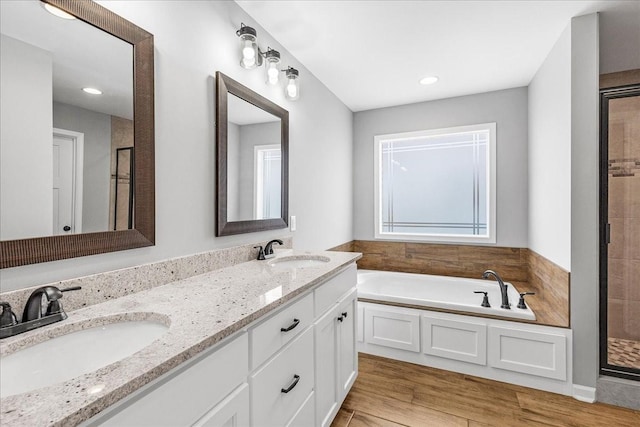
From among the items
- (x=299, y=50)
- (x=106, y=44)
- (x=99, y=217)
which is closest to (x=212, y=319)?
(x=99, y=217)

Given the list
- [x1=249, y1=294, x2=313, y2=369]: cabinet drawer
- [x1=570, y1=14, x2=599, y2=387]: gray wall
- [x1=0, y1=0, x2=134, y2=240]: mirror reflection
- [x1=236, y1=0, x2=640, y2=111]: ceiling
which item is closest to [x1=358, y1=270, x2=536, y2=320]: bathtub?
[x1=570, y1=14, x2=599, y2=387]: gray wall

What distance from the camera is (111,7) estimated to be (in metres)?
1.14

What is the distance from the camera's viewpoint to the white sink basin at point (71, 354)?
28.0 inches

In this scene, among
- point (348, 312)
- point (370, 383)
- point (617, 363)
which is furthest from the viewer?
point (370, 383)

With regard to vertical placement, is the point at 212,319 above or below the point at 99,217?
below

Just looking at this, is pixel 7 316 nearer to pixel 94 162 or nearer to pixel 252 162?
pixel 94 162

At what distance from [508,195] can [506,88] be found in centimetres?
109

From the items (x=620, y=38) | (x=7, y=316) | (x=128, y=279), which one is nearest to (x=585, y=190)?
(x=620, y=38)

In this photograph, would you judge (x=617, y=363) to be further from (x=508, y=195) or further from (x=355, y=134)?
(x=355, y=134)

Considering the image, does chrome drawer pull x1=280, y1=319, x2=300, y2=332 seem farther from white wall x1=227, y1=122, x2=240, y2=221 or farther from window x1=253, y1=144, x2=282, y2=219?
window x1=253, y1=144, x2=282, y2=219

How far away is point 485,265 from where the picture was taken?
10.4 ft

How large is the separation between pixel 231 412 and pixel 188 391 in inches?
8.2

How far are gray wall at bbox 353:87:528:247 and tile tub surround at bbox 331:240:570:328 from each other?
0.18m

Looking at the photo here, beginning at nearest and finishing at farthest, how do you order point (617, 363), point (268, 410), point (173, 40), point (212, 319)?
point (212, 319) < point (268, 410) < point (173, 40) < point (617, 363)
